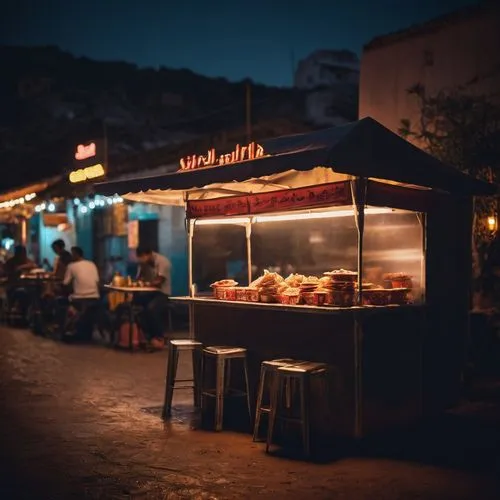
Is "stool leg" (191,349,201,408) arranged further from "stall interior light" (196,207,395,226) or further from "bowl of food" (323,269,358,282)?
"bowl of food" (323,269,358,282)

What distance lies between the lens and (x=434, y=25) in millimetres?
11883

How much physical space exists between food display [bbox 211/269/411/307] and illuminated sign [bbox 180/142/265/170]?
1.38m

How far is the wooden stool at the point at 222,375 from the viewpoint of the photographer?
23.0 ft

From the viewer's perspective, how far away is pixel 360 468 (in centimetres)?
570

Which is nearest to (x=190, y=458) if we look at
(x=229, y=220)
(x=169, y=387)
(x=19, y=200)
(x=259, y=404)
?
(x=259, y=404)

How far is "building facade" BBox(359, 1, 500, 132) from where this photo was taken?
36.0 ft

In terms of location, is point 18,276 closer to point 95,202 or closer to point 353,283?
point 95,202

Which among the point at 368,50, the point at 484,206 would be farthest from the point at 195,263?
the point at 484,206

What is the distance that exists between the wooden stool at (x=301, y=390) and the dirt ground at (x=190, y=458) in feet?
0.81

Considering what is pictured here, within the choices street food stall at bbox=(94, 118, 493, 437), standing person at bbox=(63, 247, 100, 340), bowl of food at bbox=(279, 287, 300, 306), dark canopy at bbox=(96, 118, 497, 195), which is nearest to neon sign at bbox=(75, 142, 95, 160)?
standing person at bbox=(63, 247, 100, 340)

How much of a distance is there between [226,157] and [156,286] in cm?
573

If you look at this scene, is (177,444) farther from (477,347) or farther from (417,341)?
(477,347)

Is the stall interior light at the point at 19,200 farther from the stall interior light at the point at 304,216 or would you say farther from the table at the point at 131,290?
the stall interior light at the point at 304,216

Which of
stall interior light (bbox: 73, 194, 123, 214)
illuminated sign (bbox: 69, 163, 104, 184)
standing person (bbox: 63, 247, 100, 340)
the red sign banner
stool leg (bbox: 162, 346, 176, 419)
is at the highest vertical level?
illuminated sign (bbox: 69, 163, 104, 184)
